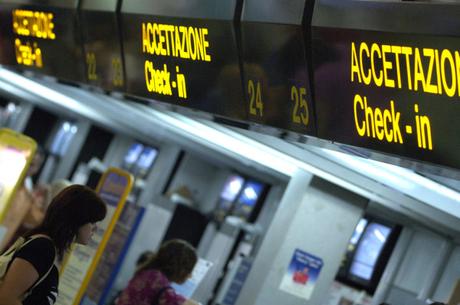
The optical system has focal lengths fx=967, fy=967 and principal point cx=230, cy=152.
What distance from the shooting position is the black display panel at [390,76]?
12.8ft

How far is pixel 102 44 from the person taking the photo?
720cm

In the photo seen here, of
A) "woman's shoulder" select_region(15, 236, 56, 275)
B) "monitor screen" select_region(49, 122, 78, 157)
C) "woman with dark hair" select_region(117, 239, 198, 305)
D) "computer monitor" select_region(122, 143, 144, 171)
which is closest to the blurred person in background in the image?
"woman with dark hair" select_region(117, 239, 198, 305)

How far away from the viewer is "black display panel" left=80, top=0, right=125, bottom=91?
691cm

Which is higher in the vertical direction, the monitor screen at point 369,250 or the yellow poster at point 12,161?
the monitor screen at point 369,250

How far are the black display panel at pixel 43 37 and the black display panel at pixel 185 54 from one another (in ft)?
3.18

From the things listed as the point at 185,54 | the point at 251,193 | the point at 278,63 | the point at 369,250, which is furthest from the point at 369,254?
the point at 278,63

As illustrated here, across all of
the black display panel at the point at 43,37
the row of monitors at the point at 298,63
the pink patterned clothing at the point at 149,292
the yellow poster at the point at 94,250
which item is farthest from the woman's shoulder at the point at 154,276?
the black display panel at the point at 43,37

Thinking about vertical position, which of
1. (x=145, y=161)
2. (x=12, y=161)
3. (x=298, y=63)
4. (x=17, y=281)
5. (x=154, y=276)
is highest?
(x=298, y=63)

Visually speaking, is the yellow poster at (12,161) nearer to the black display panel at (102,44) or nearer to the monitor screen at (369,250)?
the black display panel at (102,44)

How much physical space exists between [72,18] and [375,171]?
105 inches

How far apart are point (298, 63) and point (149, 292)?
2207 millimetres

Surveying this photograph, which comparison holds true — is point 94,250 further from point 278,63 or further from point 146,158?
point 146,158

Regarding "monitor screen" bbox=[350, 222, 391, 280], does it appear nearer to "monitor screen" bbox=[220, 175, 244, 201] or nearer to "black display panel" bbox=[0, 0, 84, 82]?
"monitor screen" bbox=[220, 175, 244, 201]

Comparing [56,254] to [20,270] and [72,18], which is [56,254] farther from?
[72,18]
